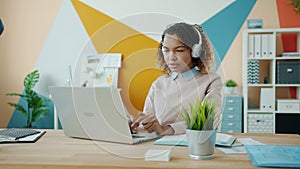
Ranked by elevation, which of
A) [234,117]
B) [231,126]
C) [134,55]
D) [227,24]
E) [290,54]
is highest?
[227,24]

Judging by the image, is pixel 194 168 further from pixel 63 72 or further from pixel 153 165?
pixel 63 72

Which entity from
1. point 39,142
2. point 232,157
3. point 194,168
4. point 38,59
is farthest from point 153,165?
point 38,59

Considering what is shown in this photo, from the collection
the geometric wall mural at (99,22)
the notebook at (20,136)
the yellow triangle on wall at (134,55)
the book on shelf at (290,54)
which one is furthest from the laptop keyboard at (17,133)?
the book on shelf at (290,54)

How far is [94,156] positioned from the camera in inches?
44.0

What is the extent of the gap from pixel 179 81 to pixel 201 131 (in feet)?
2.36

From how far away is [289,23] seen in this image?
392cm

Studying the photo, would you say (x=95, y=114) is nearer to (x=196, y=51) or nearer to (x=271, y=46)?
(x=196, y=51)

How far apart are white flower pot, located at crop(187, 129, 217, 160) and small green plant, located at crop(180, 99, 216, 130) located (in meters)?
0.02

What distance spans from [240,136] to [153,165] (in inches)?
26.1

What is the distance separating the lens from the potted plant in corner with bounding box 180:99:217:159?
1.07 m

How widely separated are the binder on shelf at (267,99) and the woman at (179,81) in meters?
2.14

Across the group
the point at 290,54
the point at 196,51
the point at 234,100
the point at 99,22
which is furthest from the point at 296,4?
the point at 196,51

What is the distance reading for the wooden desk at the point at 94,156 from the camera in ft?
3.32

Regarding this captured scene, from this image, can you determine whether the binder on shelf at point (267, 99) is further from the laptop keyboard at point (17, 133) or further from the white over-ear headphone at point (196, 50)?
the laptop keyboard at point (17, 133)
